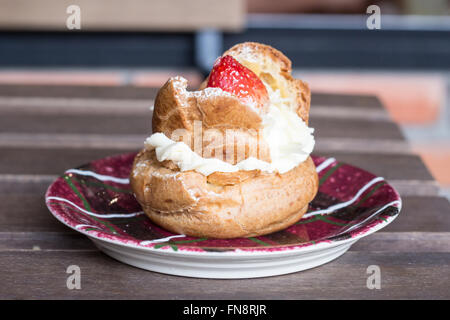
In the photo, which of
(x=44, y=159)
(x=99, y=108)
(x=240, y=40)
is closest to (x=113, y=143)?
(x=44, y=159)

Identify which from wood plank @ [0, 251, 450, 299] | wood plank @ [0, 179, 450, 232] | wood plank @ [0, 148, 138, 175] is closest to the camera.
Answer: wood plank @ [0, 251, 450, 299]

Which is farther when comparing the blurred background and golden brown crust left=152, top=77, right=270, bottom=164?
the blurred background

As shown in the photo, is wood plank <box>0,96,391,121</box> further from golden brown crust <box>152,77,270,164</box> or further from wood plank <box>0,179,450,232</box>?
golden brown crust <box>152,77,270,164</box>

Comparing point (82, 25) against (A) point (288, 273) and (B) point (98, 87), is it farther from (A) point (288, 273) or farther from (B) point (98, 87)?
(A) point (288, 273)

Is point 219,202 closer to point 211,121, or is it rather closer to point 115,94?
point 211,121

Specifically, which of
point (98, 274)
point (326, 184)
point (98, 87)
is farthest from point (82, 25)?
point (98, 274)

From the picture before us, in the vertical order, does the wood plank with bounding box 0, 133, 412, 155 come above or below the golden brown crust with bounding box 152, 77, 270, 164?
below

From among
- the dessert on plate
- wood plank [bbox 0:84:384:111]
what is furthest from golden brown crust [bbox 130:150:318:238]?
wood plank [bbox 0:84:384:111]

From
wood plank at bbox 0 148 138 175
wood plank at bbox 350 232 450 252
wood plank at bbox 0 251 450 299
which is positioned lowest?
wood plank at bbox 350 232 450 252
